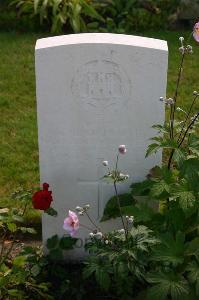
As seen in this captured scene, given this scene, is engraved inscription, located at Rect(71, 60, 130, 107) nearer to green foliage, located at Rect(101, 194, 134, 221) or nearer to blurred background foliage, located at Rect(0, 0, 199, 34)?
green foliage, located at Rect(101, 194, 134, 221)

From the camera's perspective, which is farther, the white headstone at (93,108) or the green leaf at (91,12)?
the green leaf at (91,12)

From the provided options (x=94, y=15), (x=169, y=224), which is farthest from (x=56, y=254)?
(x=94, y=15)

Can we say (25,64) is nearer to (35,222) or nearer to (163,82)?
(35,222)

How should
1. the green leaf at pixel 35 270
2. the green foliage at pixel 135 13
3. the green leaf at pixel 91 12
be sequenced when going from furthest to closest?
the green foliage at pixel 135 13 → the green leaf at pixel 91 12 → the green leaf at pixel 35 270

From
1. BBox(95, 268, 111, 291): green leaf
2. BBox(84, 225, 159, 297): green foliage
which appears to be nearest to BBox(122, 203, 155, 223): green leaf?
BBox(84, 225, 159, 297): green foliage

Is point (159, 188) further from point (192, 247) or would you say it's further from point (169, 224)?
point (192, 247)

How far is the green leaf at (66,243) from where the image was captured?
3.65 metres

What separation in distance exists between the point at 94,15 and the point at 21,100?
181 cm

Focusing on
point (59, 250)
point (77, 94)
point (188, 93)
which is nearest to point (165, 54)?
point (77, 94)

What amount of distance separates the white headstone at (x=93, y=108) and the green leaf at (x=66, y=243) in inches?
5.1

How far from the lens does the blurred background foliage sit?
705 cm

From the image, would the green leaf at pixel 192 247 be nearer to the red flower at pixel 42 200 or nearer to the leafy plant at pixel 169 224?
the leafy plant at pixel 169 224

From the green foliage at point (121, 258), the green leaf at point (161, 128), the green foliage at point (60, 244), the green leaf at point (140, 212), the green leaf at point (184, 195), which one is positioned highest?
the green leaf at point (161, 128)

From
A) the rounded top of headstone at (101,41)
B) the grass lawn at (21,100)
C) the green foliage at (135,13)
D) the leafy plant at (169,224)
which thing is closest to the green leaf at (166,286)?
the leafy plant at (169,224)
